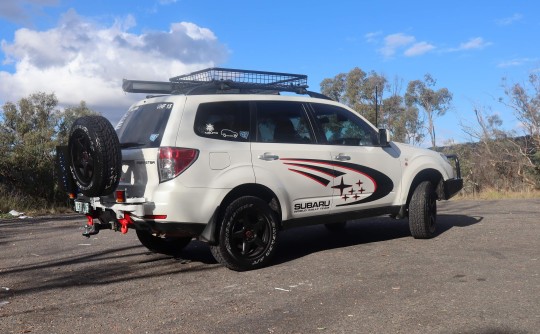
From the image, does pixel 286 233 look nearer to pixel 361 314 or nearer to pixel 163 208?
pixel 163 208

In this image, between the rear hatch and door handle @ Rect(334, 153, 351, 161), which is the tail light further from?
door handle @ Rect(334, 153, 351, 161)

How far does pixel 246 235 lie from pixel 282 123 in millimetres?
1450

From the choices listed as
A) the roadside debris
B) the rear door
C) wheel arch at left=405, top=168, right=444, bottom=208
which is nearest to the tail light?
the rear door

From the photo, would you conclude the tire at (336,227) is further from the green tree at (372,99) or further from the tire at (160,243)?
the green tree at (372,99)

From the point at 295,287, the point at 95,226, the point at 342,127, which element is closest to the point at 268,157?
the point at 342,127

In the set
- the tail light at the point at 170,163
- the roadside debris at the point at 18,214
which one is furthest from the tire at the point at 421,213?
the roadside debris at the point at 18,214

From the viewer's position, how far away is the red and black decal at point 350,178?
6.24 meters

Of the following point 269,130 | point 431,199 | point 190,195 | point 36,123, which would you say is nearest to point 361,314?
point 190,195

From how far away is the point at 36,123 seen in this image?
2108cm

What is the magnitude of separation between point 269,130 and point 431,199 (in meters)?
2.85

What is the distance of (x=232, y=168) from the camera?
557 cm

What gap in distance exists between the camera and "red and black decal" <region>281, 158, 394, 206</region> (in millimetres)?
6238

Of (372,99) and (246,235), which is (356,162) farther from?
(372,99)

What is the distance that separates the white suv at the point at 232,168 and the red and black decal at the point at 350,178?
0.01m
